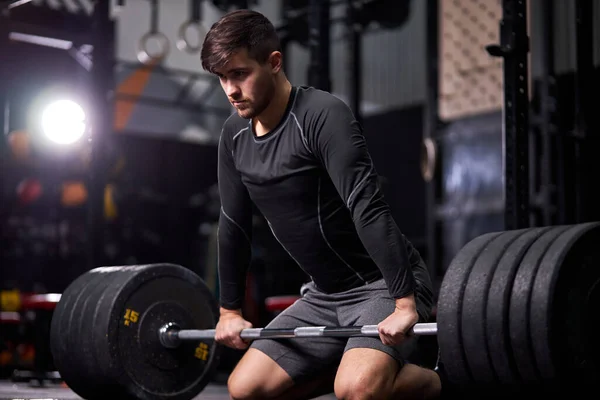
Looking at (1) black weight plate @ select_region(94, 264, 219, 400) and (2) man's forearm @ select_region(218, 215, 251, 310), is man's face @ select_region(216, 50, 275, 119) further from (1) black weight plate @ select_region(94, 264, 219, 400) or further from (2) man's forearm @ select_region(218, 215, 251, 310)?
(1) black weight plate @ select_region(94, 264, 219, 400)

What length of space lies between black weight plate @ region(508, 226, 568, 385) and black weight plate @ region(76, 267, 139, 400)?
1.45 meters

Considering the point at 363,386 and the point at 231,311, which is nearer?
the point at 363,386

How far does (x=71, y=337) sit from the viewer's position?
3113mm

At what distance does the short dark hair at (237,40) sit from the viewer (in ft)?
8.06

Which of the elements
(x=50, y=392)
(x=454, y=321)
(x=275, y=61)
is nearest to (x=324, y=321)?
(x=454, y=321)

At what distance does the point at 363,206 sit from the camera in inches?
93.4

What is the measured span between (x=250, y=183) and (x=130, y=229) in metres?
5.51

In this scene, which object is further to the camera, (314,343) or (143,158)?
(143,158)

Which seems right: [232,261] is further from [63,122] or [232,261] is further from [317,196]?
[63,122]

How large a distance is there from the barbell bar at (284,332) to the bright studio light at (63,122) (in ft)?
14.9

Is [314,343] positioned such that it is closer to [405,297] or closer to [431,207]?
[405,297]

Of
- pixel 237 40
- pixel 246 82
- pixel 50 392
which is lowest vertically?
pixel 50 392

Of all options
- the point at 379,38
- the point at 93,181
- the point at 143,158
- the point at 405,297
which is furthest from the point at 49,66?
the point at 405,297

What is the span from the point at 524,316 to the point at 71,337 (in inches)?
66.6
